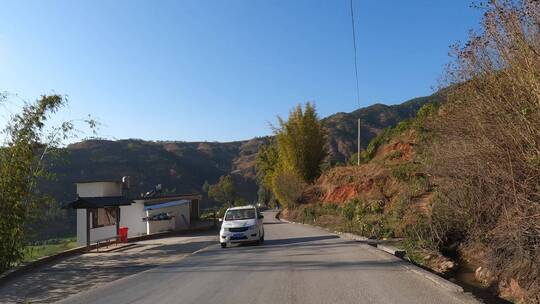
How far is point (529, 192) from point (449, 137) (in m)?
3.97

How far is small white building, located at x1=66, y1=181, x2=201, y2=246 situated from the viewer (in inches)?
1193

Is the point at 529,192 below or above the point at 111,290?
above

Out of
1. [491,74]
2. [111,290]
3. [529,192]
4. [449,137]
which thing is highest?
[491,74]

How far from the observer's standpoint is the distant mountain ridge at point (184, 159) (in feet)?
304

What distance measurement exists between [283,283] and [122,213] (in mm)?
33986

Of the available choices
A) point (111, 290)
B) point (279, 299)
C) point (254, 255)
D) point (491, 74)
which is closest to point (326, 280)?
point (279, 299)

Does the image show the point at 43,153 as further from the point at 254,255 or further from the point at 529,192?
the point at 529,192

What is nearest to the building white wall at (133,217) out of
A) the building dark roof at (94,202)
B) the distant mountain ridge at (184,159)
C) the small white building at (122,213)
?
the small white building at (122,213)

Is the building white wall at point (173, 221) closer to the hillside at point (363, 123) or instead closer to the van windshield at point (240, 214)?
the van windshield at point (240, 214)

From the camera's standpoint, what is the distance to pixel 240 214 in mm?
23812

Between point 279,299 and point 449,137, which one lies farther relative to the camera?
point 449,137

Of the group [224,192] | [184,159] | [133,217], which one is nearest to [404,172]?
[133,217]

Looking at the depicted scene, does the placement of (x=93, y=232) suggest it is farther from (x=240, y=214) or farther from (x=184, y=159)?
(x=184, y=159)

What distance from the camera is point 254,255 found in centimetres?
1836
